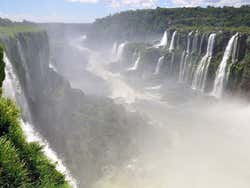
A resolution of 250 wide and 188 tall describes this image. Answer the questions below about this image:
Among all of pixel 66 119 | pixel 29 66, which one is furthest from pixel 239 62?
pixel 29 66

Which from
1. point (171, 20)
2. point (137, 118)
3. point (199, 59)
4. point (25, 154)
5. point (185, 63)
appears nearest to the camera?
point (25, 154)

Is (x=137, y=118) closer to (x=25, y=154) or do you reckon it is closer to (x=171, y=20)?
(x=25, y=154)

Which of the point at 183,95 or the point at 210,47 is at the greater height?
the point at 210,47

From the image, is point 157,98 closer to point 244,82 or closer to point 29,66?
point 244,82

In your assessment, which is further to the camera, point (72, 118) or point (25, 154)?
point (72, 118)

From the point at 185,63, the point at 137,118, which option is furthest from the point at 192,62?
the point at 137,118

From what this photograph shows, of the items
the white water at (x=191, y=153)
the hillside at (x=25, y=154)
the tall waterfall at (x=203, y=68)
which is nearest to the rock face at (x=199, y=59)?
the tall waterfall at (x=203, y=68)

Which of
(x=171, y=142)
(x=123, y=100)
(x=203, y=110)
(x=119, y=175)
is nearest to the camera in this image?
(x=119, y=175)

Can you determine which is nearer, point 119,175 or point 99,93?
point 119,175
